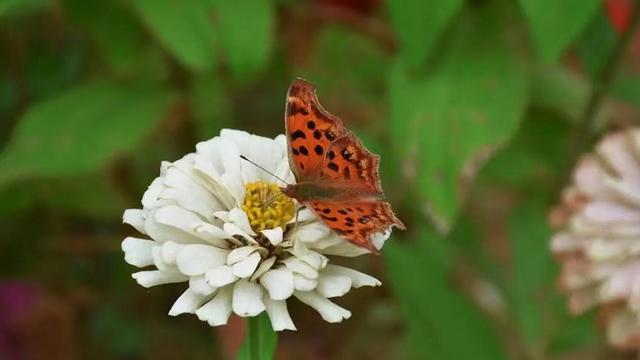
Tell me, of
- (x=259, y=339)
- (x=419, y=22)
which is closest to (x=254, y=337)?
(x=259, y=339)

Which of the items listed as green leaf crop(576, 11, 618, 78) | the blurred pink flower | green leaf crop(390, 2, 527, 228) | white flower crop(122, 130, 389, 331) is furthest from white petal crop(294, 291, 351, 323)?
the blurred pink flower

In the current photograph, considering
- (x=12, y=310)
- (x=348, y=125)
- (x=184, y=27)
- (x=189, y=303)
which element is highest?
(x=348, y=125)

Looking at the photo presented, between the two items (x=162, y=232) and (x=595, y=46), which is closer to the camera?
(x=162, y=232)

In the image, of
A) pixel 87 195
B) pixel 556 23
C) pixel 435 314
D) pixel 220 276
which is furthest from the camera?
pixel 87 195

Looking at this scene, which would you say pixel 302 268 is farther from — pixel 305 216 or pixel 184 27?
pixel 184 27

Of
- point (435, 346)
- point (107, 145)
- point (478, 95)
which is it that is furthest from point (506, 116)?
point (107, 145)

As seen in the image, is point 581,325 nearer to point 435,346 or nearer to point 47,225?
point 435,346

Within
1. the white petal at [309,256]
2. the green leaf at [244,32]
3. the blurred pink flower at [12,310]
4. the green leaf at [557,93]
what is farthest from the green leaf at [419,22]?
the blurred pink flower at [12,310]
